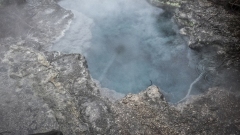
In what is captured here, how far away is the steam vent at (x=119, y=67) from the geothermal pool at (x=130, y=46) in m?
0.02

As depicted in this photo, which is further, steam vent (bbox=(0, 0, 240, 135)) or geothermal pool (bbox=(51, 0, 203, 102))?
geothermal pool (bbox=(51, 0, 203, 102))

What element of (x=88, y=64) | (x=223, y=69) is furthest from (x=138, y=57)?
(x=223, y=69)

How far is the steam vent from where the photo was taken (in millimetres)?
3900

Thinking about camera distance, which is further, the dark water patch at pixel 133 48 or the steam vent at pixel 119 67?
the dark water patch at pixel 133 48

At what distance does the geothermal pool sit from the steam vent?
23 mm

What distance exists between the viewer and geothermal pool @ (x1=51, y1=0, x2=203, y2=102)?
16.0ft

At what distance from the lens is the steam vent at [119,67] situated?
390 cm

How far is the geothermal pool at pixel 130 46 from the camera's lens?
192 inches

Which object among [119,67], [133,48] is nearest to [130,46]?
[133,48]

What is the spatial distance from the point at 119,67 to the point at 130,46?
0.76 metres

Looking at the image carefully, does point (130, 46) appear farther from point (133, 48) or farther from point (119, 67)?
point (119, 67)

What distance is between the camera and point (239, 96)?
4250mm

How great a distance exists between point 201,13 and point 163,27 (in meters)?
1.04

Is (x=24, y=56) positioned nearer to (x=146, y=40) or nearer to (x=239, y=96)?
(x=146, y=40)
